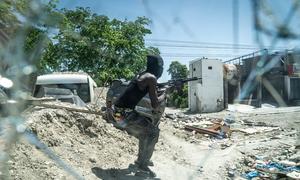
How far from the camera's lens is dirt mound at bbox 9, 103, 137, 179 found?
4.73 metres

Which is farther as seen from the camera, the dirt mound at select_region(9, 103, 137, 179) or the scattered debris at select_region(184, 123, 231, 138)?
the scattered debris at select_region(184, 123, 231, 138)

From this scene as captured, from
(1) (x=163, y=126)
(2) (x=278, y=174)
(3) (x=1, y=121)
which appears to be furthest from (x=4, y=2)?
(1) (x=163, y=126)

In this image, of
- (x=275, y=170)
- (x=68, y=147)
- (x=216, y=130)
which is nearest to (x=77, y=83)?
(x=216, y=130)

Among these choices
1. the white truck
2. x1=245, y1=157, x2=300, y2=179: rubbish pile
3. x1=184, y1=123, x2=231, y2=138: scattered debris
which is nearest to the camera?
x1=245, y1=157, x2=300, y2=179: rubbish pile

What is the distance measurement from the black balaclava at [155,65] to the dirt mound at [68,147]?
1.34 m

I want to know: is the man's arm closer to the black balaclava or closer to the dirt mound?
the black balaclava

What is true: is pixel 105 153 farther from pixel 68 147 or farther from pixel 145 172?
pixel 145 172

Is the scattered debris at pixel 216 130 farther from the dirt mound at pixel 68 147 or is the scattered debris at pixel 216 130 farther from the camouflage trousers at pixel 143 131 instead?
the camouflage trousers at pixel 143 131

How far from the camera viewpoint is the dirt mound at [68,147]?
4.73 metres

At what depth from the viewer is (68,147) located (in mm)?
5656

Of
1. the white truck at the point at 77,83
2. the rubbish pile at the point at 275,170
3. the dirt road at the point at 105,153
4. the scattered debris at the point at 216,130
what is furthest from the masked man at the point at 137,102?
the white truck at the point at 77,83

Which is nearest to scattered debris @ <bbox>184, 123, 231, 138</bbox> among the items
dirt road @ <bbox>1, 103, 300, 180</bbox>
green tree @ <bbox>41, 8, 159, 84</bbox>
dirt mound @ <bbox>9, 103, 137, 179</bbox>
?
dirt road @ <bbox>1, 103, 300, 180</bbox>

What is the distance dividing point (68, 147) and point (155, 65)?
151 cm

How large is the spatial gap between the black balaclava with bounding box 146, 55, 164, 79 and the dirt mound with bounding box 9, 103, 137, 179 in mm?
1341
